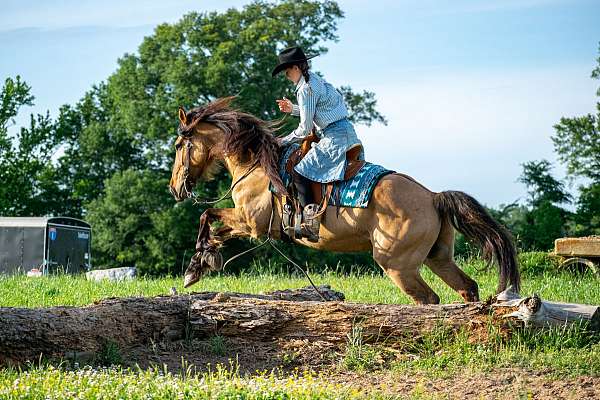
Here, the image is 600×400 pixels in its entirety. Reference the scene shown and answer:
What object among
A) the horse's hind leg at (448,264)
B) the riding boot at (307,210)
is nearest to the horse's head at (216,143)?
the riding boot at (307,210)

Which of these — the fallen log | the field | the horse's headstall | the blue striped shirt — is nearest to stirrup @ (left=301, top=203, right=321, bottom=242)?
the blue striped shirt

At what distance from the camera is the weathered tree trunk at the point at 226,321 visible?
7965 millimetres

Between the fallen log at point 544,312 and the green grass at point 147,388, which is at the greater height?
the fallen log at point 544,312

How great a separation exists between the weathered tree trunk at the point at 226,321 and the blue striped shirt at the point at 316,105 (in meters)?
2.22

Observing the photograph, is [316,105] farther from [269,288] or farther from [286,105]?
[269,288]

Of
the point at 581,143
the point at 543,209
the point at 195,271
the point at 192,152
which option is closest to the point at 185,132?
the point at 192,152

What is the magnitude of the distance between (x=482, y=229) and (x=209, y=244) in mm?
3431

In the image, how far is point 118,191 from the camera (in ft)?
147

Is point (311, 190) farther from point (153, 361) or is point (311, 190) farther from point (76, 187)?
point (76, 187)

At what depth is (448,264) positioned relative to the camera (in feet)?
32.3

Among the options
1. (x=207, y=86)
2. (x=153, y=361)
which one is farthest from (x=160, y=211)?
(x=153, y=361)

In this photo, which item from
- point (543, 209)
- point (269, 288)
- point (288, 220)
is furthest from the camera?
point (543, 209)

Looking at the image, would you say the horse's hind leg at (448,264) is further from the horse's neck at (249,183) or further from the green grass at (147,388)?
the green grass at (147,388)

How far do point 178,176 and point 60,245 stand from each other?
21.9 m
